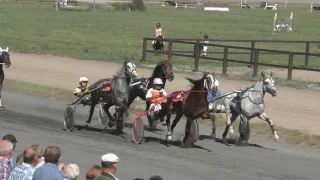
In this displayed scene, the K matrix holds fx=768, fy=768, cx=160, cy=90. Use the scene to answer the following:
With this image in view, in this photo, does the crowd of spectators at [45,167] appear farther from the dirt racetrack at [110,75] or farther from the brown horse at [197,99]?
the dirt racetrack at [110,75]

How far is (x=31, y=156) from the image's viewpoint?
9070 millimetres

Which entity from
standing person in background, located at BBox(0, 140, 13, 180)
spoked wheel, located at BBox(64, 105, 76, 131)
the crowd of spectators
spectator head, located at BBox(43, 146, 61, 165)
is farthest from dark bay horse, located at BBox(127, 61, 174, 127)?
spectator head, located at BBox(43, 146, 61, 165)

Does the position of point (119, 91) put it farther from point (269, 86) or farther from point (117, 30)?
point (117, 30)

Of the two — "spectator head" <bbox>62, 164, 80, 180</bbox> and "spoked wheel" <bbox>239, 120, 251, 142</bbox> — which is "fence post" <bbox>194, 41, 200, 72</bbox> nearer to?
"spoked wheel" <bbox>239, 120, 251, 142</bbox>

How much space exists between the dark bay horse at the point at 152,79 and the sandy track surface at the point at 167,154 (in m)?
0.95

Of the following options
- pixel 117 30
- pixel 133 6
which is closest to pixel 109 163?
pixel 117 30

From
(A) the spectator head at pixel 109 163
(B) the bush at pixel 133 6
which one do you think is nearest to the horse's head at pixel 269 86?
(A) the spectator head at pixel 109 163

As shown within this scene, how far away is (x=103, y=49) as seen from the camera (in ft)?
132

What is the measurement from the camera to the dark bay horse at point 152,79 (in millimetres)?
17750

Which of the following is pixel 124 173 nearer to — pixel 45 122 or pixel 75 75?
pixel 45 122

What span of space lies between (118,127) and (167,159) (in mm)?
3003

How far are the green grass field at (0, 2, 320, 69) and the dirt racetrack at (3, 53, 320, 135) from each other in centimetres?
221

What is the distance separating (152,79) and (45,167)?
9.54 m

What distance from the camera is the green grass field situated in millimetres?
39062
